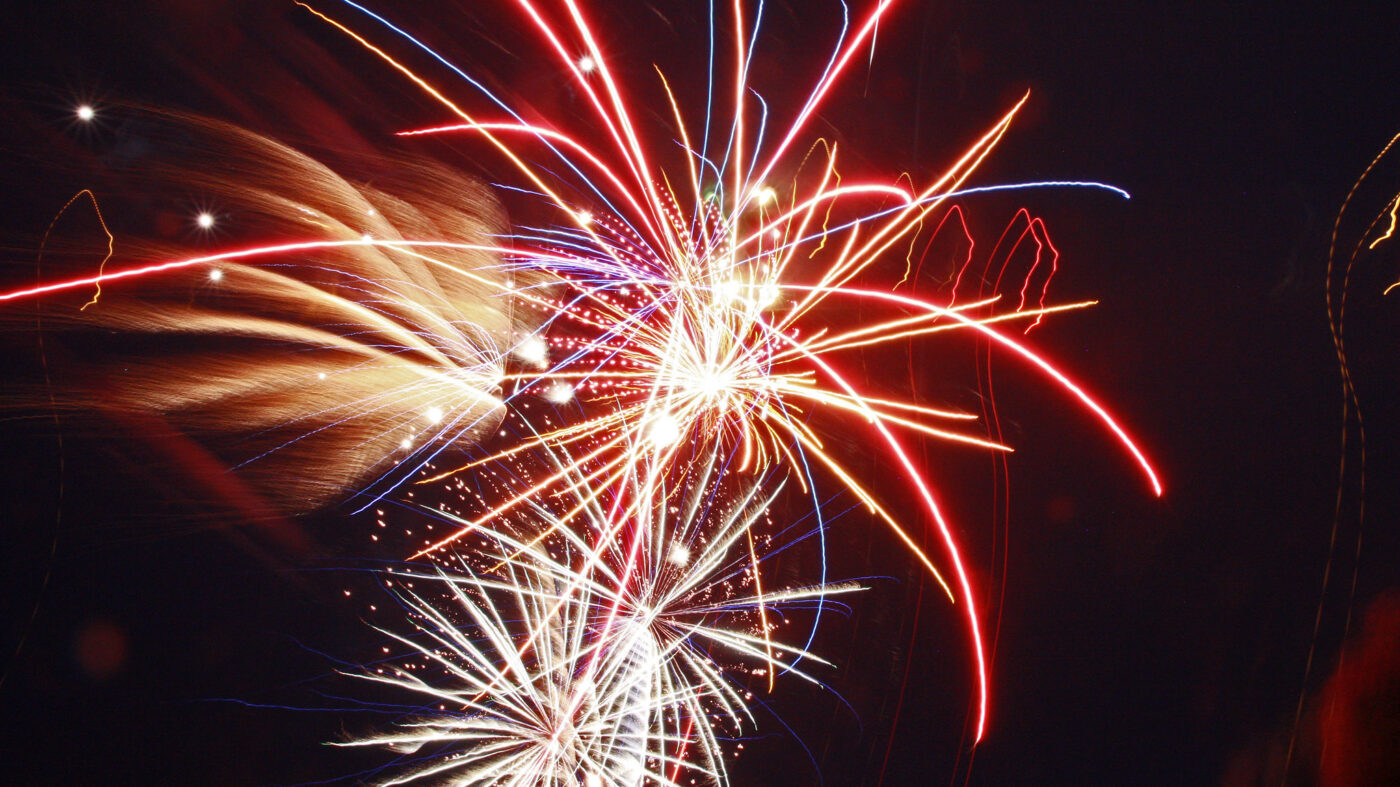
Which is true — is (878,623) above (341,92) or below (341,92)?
below

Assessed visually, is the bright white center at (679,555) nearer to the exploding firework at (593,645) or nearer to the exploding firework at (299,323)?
the exploding firework at (593,645)

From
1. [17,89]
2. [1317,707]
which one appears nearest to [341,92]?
[17,89]

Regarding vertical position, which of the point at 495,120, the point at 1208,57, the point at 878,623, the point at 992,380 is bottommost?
the point at 878,623

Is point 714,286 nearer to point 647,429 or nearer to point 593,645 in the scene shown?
point 647,429

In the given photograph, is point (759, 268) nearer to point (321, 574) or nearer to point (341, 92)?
point (341, 92)

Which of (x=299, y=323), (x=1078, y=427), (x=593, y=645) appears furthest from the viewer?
(x=1078, y=427)

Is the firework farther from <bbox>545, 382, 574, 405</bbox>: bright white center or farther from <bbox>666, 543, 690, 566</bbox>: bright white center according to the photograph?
<bbox>666, 543, 690, 566</bbox>: bright white center

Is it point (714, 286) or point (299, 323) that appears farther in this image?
point (714, 286)

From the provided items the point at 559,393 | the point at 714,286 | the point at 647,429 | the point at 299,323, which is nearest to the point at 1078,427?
the point at 714,286

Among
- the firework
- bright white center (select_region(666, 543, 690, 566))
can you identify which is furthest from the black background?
bright white center (select_region(666, 543, 690, 566))
